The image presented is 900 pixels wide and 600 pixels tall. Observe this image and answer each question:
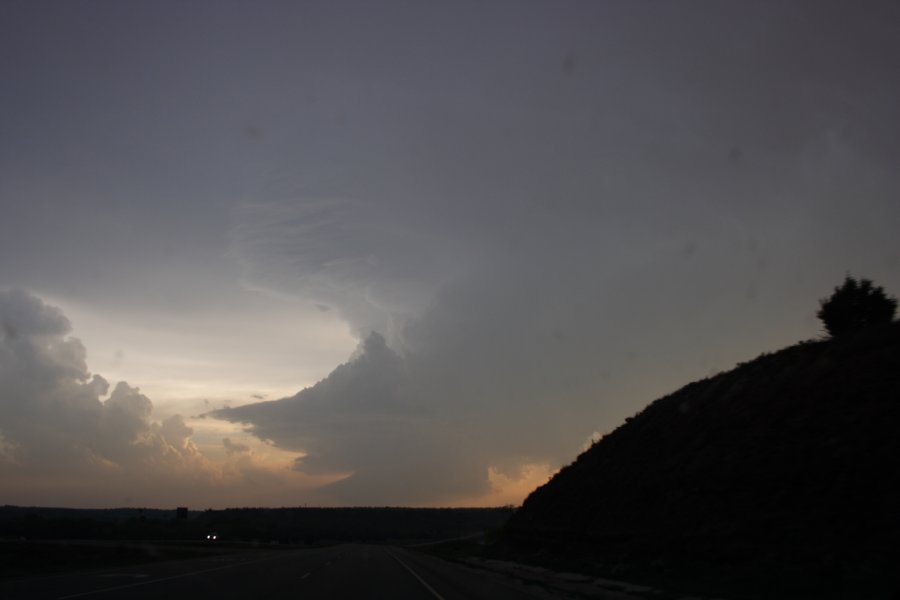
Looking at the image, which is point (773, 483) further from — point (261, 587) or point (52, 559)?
point (52, 559)

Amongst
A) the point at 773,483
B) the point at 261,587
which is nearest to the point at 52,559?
the point at 261,587

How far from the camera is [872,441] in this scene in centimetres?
2006

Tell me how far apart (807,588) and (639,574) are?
860 cm

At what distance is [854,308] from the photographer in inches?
1405

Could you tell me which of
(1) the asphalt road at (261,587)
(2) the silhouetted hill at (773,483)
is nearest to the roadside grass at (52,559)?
(1) the asphalt road at (261,587)

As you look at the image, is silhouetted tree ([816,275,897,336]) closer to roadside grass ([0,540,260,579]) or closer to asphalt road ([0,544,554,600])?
asphalt road ([0,544,554,600])

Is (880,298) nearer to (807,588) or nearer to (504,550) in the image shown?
(807,588)

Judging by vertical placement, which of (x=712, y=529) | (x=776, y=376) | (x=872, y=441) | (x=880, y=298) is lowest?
(x=712, y=529)

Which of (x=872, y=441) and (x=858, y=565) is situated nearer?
(x=858, y=565)

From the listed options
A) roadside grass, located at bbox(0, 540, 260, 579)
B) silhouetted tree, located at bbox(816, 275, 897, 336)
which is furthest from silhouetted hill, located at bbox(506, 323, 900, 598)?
roadside grass, located at bbox(0, 540, 260, 579)

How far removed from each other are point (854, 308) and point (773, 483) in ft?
58.6

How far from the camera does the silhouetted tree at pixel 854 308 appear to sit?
35.1 meters

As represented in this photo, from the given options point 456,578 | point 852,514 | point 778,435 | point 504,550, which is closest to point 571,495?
point 504,550

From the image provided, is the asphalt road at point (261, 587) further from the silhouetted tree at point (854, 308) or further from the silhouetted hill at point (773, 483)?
the silhouetted tree at point (854, 308)
